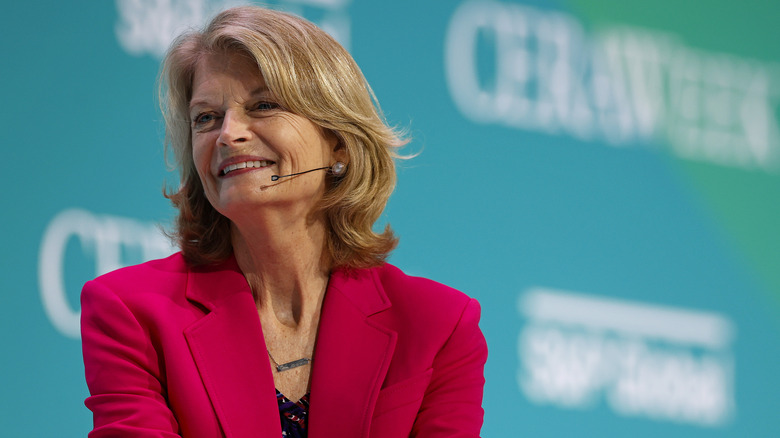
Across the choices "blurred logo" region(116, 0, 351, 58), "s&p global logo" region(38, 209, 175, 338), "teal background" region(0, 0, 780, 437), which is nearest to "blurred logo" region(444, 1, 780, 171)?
"teal background" region(0, 0, 780, 437)

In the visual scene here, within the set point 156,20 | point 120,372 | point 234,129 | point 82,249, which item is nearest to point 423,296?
point 234,129

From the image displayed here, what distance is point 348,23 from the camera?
117 inches

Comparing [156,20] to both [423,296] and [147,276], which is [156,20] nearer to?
[147,276]

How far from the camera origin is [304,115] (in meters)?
1.86

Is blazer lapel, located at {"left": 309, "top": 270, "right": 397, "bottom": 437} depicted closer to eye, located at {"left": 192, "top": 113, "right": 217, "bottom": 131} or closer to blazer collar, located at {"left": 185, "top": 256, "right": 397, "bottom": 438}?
blazer collar, located at {"left": 185, "top": 256, "right": 397, "bottom": 438}

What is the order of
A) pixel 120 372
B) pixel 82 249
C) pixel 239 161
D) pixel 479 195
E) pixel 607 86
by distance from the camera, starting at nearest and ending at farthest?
pixel 120 372
pixel 239 161
pixel 82 249
pixel 479 195
pixel 607 86

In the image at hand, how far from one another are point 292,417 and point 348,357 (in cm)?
16

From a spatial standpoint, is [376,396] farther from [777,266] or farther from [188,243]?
[777,266]

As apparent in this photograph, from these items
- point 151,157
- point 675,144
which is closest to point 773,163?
point 675,144

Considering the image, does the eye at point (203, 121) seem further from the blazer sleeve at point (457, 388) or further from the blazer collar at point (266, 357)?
the blazer sleeve at point (457, 388)

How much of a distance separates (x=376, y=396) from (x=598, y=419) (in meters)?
1.69

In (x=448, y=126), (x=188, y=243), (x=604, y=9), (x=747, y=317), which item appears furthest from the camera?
(x=747, y=317)

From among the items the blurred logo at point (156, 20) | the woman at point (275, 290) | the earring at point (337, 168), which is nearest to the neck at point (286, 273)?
the woman at point (275, 290)

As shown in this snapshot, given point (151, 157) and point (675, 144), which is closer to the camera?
point (151, 157)
